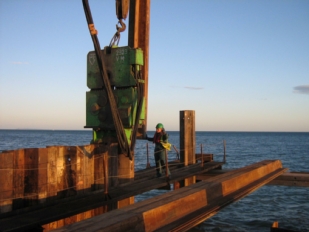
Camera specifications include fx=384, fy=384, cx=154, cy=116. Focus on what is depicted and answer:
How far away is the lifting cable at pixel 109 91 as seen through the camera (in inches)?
318

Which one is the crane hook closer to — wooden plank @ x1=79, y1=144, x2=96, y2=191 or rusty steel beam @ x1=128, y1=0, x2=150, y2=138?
rusty steel beam @ x1=128, y1=0, x2=150, y2=138

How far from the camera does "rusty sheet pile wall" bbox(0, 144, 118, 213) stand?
21.4 feet

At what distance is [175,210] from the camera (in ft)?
21.4

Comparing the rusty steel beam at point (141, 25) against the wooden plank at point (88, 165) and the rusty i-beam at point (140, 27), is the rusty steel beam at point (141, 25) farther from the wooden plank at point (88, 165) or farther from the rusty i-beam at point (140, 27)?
the wooden plank at point (88, 165)

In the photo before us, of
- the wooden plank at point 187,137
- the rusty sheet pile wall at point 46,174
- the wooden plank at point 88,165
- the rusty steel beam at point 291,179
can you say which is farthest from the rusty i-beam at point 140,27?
the rusty steel beam at point 291,179

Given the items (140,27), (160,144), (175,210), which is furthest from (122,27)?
(175,210)

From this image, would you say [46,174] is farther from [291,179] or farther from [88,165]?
[291,179]

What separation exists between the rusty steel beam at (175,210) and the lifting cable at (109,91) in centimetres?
181

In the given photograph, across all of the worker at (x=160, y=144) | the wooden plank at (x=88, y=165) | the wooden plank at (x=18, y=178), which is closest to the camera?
the wooden plank at (x=18, y=178)

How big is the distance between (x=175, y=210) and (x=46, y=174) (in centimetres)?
246

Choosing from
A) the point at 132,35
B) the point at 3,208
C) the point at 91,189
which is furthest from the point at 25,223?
the point at 132,35

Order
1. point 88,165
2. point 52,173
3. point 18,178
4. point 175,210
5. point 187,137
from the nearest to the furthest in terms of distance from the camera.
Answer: point 175,210, point 18,178, point 52,173, point 88,165, point 187,137

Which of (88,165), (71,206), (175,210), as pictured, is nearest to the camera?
(175,210)

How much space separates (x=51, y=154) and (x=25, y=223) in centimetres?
164
